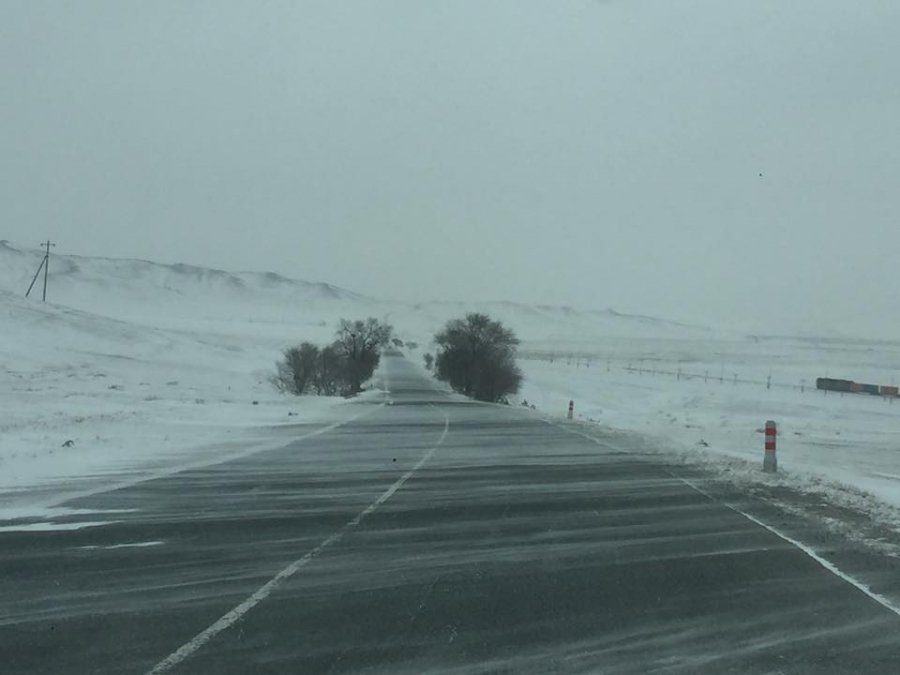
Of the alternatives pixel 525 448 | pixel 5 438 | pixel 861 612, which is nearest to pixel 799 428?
pixel 525 448

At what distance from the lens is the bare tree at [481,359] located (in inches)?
2761

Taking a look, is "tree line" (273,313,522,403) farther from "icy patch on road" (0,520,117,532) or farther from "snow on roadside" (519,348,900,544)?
"icy patch on road" (0,520,117,532)

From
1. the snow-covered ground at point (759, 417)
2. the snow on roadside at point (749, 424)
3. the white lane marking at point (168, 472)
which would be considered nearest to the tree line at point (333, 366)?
the snow-covered ground at point (759, 417)

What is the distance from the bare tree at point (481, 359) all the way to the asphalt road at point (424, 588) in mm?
56305

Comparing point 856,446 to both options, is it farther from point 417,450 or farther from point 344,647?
point 344,647

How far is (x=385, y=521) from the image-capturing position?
10.8 metres

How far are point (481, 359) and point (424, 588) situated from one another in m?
65.9

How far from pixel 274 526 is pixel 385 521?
1261 mm

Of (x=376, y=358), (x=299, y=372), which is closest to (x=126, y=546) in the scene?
(x=299, y=372)

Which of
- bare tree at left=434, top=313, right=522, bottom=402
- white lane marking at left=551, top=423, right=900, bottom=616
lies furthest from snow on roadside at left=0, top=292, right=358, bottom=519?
bare tree at left=434, top=313, right=522, bottom=402

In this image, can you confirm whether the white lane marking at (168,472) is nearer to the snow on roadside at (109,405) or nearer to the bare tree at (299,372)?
the snow on roadside at (109,405)

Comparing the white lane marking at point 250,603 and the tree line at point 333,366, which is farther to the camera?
the tree line at point 333,366

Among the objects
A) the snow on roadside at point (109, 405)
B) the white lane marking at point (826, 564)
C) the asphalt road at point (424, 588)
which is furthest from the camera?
the snow on roadside at point (109, 405)

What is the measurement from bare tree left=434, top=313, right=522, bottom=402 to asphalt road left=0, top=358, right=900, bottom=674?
56.3m
